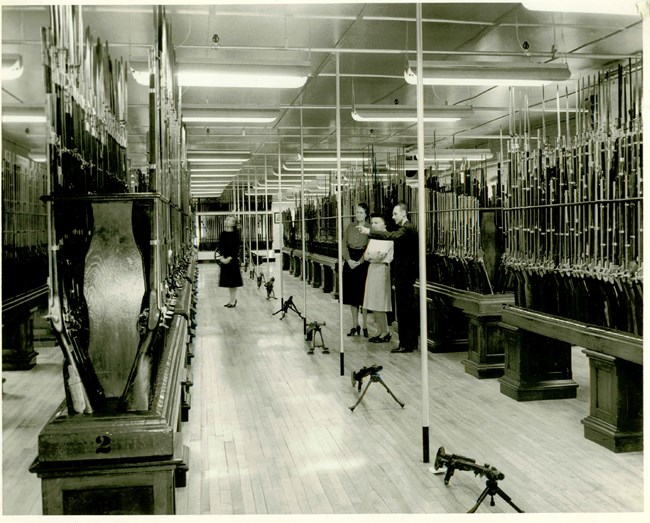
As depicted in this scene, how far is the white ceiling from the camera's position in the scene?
234 inches

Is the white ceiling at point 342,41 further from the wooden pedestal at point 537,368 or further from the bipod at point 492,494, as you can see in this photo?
the bipod at point 492,494

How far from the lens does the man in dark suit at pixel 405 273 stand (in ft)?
23.8

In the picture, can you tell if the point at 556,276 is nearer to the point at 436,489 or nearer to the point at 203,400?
the point at 436,489

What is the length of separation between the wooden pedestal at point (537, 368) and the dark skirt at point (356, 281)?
3.03 m

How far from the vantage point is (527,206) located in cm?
545

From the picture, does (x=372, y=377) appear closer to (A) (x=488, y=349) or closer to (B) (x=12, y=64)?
(A) (x=488, y=349)

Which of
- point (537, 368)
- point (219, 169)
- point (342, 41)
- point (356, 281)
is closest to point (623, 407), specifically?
point (537, 368)

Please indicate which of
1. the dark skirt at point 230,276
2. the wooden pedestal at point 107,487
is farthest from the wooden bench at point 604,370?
the dark skirt at point 230,276

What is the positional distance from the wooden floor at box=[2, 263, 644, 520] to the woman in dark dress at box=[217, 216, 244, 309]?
381 centimetres

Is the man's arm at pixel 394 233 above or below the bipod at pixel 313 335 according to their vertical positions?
Result: above

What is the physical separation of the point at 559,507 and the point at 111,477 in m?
2.20

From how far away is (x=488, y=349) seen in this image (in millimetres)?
6113

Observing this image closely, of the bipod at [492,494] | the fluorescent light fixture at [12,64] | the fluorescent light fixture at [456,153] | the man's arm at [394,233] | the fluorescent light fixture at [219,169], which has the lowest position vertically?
the bipod at [492,494]

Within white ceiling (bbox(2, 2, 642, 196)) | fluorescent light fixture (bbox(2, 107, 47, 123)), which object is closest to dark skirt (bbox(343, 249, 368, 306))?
white ceiling (bbox(2, 2, 642, 196))
